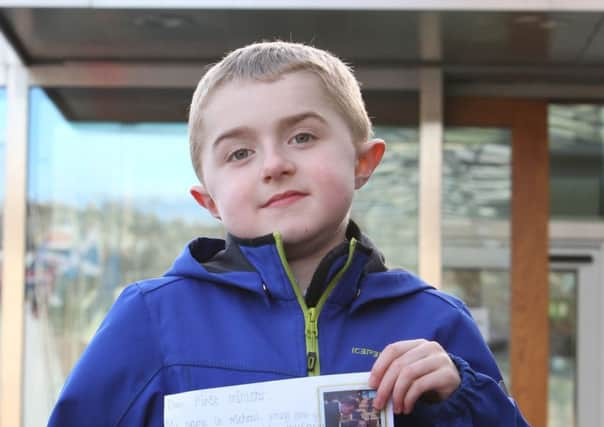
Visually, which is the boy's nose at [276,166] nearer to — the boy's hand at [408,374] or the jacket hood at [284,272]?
the jacket hood at [284,272]

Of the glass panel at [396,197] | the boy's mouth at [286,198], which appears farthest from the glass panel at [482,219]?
the boy's mouth at [286,198]

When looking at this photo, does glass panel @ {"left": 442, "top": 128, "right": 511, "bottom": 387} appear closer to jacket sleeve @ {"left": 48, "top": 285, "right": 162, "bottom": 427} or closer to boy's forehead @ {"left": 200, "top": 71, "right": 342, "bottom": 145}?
boy's forehead @ {"left": 200, "top": 71, "right": 342, "bottom": 145}

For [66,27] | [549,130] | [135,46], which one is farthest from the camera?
[549,130]

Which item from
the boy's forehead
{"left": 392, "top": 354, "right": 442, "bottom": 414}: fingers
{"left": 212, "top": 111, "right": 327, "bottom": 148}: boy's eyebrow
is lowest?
{"left": 392, "top": 354, "right": 442, "bottom": 414}: fingers

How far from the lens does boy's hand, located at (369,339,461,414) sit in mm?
1354

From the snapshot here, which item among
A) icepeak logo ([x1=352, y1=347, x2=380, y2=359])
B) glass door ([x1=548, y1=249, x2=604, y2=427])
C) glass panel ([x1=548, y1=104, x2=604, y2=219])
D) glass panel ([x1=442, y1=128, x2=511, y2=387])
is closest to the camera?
icepeak logo ([x1=352, y1=347, x2=380, y2=359])

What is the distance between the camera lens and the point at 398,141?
18.6ft

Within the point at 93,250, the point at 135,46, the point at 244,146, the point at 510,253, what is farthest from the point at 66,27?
the point at 244,146

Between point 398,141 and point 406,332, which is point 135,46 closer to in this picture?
point 398,141

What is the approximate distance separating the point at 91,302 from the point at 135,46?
4.56 feet

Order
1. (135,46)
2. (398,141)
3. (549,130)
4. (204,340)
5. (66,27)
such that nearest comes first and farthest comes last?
(204,340), (66,27), (135,46), (398,141), (549,130)

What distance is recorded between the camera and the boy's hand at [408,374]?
135 cm

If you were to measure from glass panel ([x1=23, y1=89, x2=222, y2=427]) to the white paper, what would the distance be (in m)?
4.38

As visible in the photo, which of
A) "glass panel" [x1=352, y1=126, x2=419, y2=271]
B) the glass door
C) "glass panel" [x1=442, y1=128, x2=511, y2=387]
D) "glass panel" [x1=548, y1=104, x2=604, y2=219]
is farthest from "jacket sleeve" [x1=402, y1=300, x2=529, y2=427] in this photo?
the glass door
